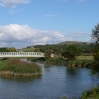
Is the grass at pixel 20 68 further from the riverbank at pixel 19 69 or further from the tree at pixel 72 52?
the tree at pixel 72 52

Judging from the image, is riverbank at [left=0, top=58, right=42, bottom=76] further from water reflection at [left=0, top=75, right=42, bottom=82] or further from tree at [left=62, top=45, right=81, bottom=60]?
tree at [left=62, top=45, right=81, bottom=60]

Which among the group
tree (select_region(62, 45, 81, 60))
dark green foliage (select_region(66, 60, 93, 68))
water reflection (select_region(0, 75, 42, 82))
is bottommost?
water reflection (select_region(0, 75, 42, 82))

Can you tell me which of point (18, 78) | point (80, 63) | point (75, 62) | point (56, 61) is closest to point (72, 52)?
point (75, 62)

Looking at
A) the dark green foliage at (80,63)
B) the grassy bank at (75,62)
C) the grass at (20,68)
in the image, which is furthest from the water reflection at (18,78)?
the dark green foliage at (80,63)

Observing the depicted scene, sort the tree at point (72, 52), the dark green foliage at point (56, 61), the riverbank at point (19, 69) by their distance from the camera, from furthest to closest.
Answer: the dark green foliage at point (56, 61), the tree at point (72, 52), the riverbank at point (19, 69)

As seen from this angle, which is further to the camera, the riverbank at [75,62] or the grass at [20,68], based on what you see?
the riverbank at [75,62]

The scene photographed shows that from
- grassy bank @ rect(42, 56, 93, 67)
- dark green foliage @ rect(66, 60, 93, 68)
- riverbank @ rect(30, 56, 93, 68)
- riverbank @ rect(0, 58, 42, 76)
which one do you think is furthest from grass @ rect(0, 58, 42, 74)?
dark green foliage @ rect(66, 60, 93, 68)

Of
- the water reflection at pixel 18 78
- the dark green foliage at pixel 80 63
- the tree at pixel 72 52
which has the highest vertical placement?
the tree at pixel 72 52

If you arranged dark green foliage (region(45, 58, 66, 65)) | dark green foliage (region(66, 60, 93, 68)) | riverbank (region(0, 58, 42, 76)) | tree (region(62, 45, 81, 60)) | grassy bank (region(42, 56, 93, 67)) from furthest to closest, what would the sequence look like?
dark green foliage (region(45, 58, 66, 65)), tree (region(62, 45, 81, 60)), grassy bank (region(42, 56, 93, 67)), dark green foliage (region(66, 60, 93, 68)), riverbank (region(0, 58, 42, 76))

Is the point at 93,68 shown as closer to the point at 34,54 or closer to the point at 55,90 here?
the point at 55,90

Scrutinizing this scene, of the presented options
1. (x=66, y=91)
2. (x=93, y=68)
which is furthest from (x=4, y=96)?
(x=93, y=68)

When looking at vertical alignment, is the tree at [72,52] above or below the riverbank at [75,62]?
above

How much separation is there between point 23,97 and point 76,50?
229 feet

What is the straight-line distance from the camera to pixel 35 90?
1503 inches
